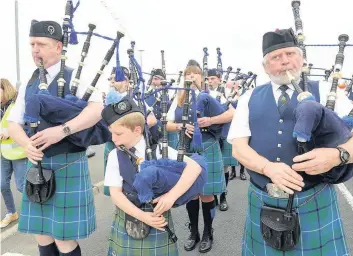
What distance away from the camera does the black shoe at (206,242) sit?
2504 millimetres

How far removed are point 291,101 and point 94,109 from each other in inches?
38.6

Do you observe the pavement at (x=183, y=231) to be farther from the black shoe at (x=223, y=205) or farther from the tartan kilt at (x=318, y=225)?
the tartan kilt at (x=318, y=225)

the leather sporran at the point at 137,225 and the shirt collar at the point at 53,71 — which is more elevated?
the shirt collar at the point at 53,71

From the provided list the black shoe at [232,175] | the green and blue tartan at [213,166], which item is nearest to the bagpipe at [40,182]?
the green and blue tartan at [213,166]

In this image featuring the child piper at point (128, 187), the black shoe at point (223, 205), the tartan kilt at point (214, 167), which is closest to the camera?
the child piper at point (128, 187)

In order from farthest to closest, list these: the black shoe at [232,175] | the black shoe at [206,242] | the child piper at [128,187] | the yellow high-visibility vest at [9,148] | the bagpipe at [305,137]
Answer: the black shoe at [232,175] → the yellow high-visibility vest at [9,148] → the black shoe at [206,242] → the child piper at [128,187] → the bagpipe at [305,137]

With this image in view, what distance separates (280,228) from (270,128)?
15.8 inches

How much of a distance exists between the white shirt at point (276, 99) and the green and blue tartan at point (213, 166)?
49.1 inches

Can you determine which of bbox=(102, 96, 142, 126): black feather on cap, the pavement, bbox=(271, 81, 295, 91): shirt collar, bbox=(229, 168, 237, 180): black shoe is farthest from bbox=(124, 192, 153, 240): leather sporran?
bbox=(229, 168, 237, 180): black shoe

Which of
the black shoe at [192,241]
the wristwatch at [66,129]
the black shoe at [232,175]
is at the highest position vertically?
the wristwatch at [66,129]

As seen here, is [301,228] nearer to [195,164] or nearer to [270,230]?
[270,230]

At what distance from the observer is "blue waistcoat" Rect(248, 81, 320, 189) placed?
132 cm

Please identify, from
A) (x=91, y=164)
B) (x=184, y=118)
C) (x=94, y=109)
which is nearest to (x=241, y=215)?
(x=184, y=118)

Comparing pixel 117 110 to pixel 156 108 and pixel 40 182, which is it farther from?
pixel 156 108
